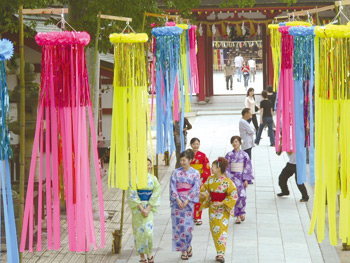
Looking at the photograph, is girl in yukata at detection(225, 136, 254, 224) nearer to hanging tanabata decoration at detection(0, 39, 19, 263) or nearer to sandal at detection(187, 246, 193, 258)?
sandal at detection(187, 246, 193, 258)

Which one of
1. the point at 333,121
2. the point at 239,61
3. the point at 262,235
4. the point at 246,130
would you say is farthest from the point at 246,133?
the point at 239,61

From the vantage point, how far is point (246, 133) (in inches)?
542

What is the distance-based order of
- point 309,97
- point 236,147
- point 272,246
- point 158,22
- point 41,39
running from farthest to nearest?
1. point 158,22
2. point 236,147
3. point 272,246
4. point 309,97
5. point 41,39

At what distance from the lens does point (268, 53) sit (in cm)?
2773

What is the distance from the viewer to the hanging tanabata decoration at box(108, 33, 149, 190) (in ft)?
A: 24.5

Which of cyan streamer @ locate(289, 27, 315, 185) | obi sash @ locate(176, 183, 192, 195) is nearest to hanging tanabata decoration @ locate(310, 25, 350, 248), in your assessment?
cyan streamer @ locate(289, 27, 315, 185)

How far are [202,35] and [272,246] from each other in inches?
718

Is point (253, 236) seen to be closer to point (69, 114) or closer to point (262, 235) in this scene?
point (262, 235)

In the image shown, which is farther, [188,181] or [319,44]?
[188,181]

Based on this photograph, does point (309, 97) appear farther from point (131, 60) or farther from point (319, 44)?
point (131, 60)

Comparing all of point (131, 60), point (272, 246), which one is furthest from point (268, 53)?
point (131, 60)

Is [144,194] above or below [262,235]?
above

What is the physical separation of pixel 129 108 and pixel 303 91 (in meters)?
1.87

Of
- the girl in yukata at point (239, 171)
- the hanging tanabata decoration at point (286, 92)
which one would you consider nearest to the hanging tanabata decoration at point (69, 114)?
the hanging tanabata decoration at point (286, 92)
